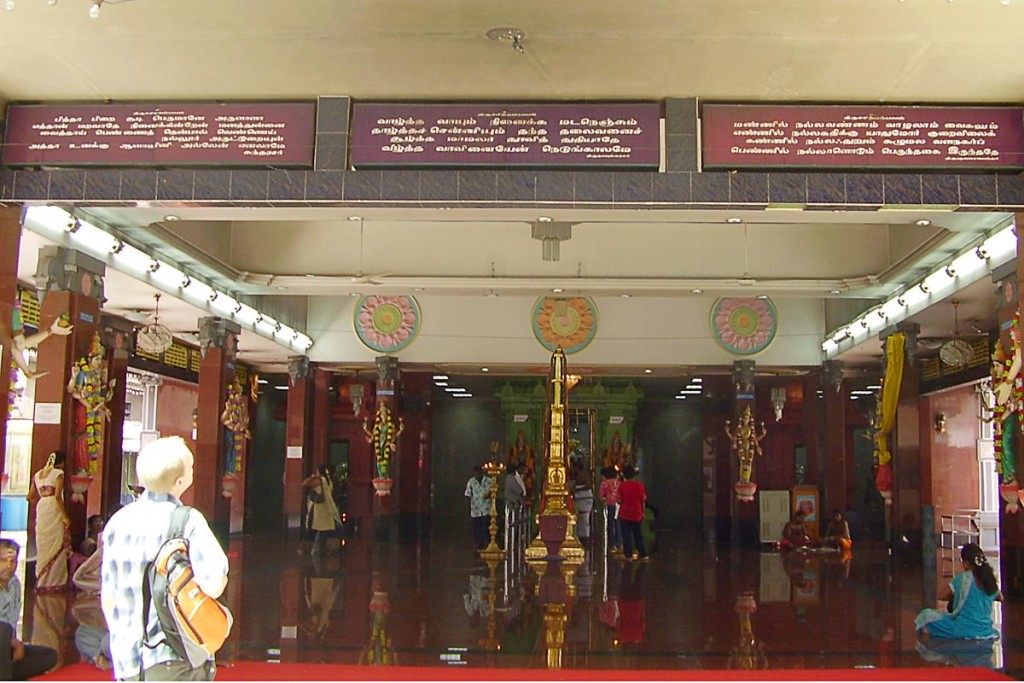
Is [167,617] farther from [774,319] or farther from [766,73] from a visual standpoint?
[774,319]

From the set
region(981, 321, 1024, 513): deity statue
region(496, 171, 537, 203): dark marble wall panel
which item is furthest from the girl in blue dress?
region(496, 171, 537, 203): dark marble wall panel

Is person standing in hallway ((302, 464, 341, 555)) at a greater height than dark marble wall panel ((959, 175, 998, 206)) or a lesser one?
lesser

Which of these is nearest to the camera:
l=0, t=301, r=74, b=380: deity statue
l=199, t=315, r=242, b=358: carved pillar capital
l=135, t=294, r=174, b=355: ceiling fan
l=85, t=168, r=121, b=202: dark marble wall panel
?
l=85, t=168, r=121, b=202: dark marble wall panel

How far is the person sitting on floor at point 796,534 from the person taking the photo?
16.4 metres

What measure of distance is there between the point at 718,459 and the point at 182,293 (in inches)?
486

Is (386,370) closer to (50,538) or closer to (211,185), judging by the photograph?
(50,538)

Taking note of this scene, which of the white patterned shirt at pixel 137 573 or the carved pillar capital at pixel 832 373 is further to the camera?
the carved pillar capital at pixel 832 373

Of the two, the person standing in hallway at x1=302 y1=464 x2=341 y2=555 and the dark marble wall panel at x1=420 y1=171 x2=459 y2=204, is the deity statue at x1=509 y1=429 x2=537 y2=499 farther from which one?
the dark marble wall panel at x1=420 y1=171 x2=459 y2=204

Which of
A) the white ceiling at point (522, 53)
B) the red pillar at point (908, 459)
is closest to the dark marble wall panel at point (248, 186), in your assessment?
the white ceiling at point (522, 53)

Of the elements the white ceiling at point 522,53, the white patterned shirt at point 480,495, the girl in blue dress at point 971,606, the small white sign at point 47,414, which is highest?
the white ceiling at point 522,53

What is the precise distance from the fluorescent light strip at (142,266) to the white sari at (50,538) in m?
2.14

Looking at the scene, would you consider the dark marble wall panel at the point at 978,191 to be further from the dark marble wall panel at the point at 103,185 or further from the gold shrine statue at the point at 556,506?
the gold shrine statue at the point at 556,506

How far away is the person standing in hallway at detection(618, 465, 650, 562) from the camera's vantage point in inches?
511

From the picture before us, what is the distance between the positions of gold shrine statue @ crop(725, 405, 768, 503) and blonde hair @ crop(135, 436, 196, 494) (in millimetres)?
14549
